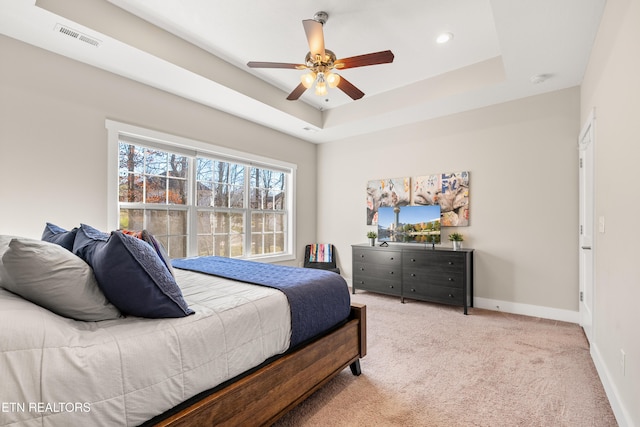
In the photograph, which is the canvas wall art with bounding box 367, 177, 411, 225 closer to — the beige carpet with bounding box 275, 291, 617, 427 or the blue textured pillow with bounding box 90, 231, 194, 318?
the beige carpet with bounding box 275, 291, 617, 427

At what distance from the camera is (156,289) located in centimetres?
126

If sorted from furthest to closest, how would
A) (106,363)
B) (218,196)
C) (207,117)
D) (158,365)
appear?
(218,196) < (207,117) < (158,365) < (106,363)

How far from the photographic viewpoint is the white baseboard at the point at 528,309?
11.0 ft

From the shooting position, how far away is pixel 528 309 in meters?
3.59

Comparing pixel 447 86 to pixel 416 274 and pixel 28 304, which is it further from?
pixel 28 304

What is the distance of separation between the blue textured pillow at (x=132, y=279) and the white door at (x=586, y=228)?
3.57 meters

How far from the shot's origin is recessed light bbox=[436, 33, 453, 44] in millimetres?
2895

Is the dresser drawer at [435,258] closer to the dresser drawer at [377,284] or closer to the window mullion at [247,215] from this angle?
the dresser drawer at [377,284]

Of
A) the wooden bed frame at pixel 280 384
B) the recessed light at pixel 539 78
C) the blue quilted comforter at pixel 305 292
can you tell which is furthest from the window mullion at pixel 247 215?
the recessed light at pixel 539 78

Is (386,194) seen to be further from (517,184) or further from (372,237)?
(517,184)

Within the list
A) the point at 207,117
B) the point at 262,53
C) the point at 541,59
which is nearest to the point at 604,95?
the point at 541,59

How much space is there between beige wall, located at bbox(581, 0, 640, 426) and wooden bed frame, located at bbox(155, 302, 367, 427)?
4.93ft

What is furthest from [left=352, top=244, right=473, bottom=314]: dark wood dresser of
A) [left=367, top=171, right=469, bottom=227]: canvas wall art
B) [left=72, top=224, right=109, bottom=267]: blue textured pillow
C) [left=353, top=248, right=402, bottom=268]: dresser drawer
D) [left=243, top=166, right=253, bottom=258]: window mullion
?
[left=72, top=224, right=109, bottom=267]: blue textured pillow

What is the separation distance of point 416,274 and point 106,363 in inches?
143
